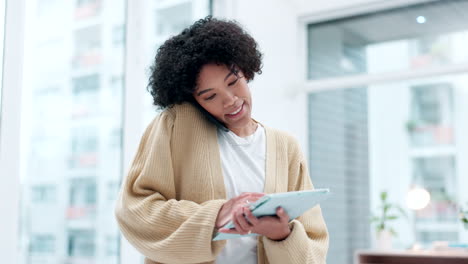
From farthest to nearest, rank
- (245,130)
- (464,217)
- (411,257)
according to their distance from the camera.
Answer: (464,217) < (411,257) < (245,130)

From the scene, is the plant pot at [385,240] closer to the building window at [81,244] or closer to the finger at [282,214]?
the building window at [81,244]

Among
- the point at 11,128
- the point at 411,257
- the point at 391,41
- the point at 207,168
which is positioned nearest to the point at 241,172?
the point at 207,168

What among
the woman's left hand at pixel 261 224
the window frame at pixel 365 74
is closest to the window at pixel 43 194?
the woman's left hand at pixel 261 224

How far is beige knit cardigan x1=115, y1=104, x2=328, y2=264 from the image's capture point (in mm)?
1186

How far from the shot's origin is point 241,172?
1349 millimetres

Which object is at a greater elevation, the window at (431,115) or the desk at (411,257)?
the window at (431,115)

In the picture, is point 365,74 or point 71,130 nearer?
point 71,130

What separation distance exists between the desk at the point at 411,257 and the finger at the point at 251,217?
2.05 meters

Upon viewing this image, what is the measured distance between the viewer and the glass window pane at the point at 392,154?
350 centimetres

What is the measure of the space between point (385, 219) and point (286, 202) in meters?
2.60

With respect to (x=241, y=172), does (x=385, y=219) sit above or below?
below

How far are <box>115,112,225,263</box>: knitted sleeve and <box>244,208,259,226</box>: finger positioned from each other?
8cm

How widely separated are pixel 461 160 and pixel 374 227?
27.3 inches

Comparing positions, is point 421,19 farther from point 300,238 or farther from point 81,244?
point 300,238
